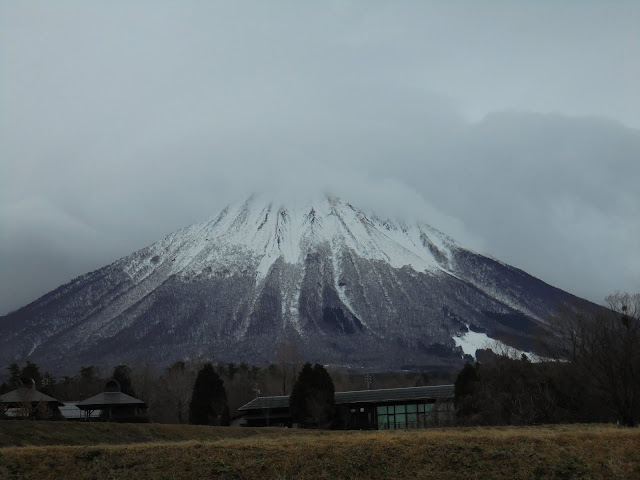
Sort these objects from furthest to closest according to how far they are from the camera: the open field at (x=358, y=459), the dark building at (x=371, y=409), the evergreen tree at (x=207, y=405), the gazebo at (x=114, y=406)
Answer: the dark building at (x=371, y=409)
the evergreen tree at (x=207, y=405)
the gazebo at (x=114, y=406)
the open field at (x=358, y=459)

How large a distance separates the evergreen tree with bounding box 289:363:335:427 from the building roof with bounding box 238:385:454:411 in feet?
24.9

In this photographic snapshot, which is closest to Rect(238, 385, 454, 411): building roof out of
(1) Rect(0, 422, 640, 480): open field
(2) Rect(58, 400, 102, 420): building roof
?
(2) Rect(58, 400, 102, 420): building roof

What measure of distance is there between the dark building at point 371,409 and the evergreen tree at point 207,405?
7.67m

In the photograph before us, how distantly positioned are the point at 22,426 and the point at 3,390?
65.3 m

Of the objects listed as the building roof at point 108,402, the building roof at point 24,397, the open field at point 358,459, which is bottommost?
the open field at point 358,459

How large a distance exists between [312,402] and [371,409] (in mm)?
11163

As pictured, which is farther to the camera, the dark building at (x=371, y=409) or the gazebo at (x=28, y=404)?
the dark building at (x=371, y=409)

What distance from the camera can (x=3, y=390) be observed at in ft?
322

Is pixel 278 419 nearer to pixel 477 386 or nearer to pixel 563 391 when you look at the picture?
pixel 477 386

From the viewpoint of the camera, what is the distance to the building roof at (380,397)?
74800mm

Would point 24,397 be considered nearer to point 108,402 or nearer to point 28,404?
point 28,404

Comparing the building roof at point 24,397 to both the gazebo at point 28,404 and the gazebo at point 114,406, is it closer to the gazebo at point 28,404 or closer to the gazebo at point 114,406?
the gazebo at point 28,404

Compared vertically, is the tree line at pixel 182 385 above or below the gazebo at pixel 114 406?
above

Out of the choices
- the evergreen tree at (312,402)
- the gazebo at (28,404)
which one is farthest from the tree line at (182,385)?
the gazebo at (28,404)
